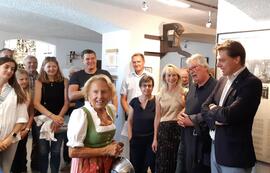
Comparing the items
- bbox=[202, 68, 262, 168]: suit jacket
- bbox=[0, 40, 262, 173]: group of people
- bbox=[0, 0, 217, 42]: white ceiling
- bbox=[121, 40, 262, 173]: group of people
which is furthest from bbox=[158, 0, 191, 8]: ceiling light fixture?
bbox=[202, 68, 262, 168]: suit jacket

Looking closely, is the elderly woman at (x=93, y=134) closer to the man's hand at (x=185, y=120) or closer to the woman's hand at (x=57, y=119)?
the man's hand at (x=185, y=120)

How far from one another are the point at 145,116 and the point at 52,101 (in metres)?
0.96

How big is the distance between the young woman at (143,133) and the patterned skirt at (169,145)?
0.23 meters

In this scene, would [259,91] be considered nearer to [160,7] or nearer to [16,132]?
[16,132]

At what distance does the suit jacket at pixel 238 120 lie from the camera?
6.16 feet

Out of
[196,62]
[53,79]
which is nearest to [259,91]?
[196,62]

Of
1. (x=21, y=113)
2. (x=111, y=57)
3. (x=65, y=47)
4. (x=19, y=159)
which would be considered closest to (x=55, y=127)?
(x=21, y=113)

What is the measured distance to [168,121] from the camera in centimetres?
286

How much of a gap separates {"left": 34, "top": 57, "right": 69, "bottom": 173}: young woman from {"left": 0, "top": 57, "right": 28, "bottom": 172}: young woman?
0.51 metres

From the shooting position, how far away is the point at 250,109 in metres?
1.89

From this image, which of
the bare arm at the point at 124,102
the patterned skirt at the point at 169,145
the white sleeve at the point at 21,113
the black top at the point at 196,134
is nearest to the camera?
the black top at the point at 196,134

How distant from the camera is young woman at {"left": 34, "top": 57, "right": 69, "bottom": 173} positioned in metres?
3.12

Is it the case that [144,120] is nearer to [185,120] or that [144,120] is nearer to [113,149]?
[185,120]

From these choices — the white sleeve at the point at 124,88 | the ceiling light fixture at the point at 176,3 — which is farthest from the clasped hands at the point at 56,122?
the ceiling light fixture at the point at 176,3
